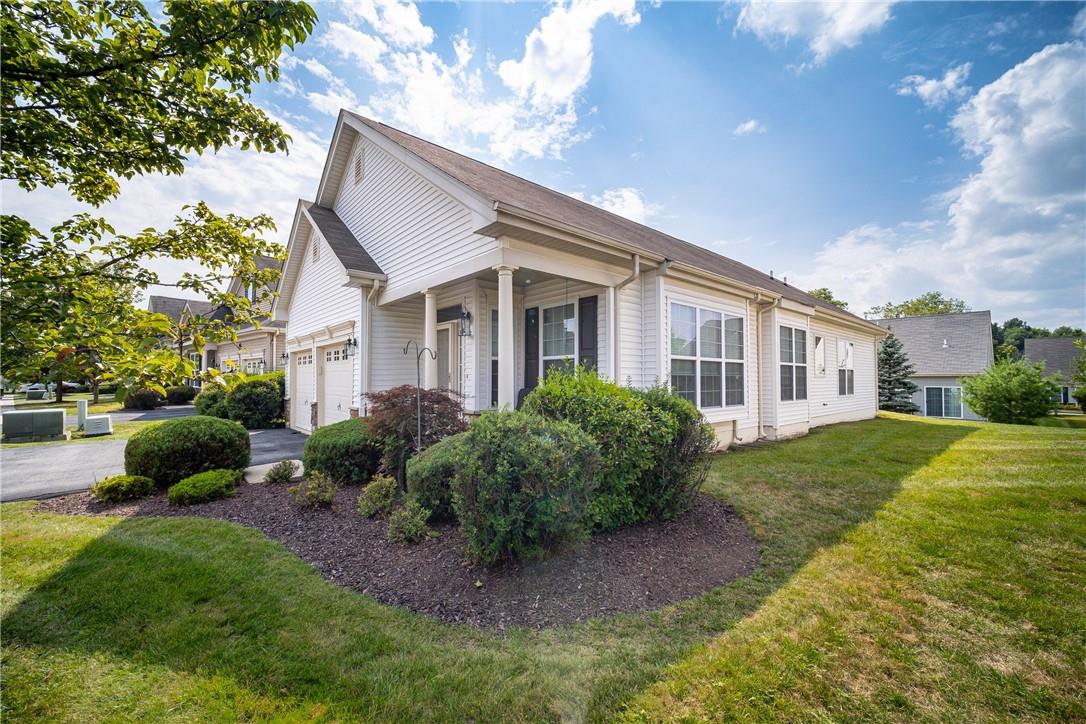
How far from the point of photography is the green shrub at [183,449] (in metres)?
6.29

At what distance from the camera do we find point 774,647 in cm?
254

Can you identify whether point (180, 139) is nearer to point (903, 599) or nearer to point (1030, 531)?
point (903, 599)

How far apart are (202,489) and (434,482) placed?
149 inches

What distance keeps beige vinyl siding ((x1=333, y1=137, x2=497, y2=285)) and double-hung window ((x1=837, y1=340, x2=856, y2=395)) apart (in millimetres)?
13507

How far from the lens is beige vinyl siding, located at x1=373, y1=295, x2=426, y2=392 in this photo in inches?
371

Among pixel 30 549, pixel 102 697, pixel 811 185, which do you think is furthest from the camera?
pixel 811 185

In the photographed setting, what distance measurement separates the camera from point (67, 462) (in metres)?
8.67

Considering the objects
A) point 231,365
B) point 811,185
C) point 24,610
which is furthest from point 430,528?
point 811,185

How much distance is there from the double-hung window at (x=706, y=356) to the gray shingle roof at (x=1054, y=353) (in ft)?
130

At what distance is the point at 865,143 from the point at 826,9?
464 cm

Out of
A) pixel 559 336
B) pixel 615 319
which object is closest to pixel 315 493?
pixel 559 336

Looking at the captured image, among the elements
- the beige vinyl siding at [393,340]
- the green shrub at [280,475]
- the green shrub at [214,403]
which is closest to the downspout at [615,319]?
the beige vinyl siding at [393,340]

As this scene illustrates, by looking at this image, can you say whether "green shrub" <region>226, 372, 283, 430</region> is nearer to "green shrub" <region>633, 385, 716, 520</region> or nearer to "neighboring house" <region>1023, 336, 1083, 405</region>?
"green shrub" <region>633, 385, 716, 520</region>

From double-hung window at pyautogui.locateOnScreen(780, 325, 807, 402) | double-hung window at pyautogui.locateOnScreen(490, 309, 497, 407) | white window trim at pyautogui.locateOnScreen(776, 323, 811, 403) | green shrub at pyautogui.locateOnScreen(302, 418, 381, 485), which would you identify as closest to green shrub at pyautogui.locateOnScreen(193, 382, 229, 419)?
green shrub at pyautogui.locateOnScreen(302, 418, 381, 485)
